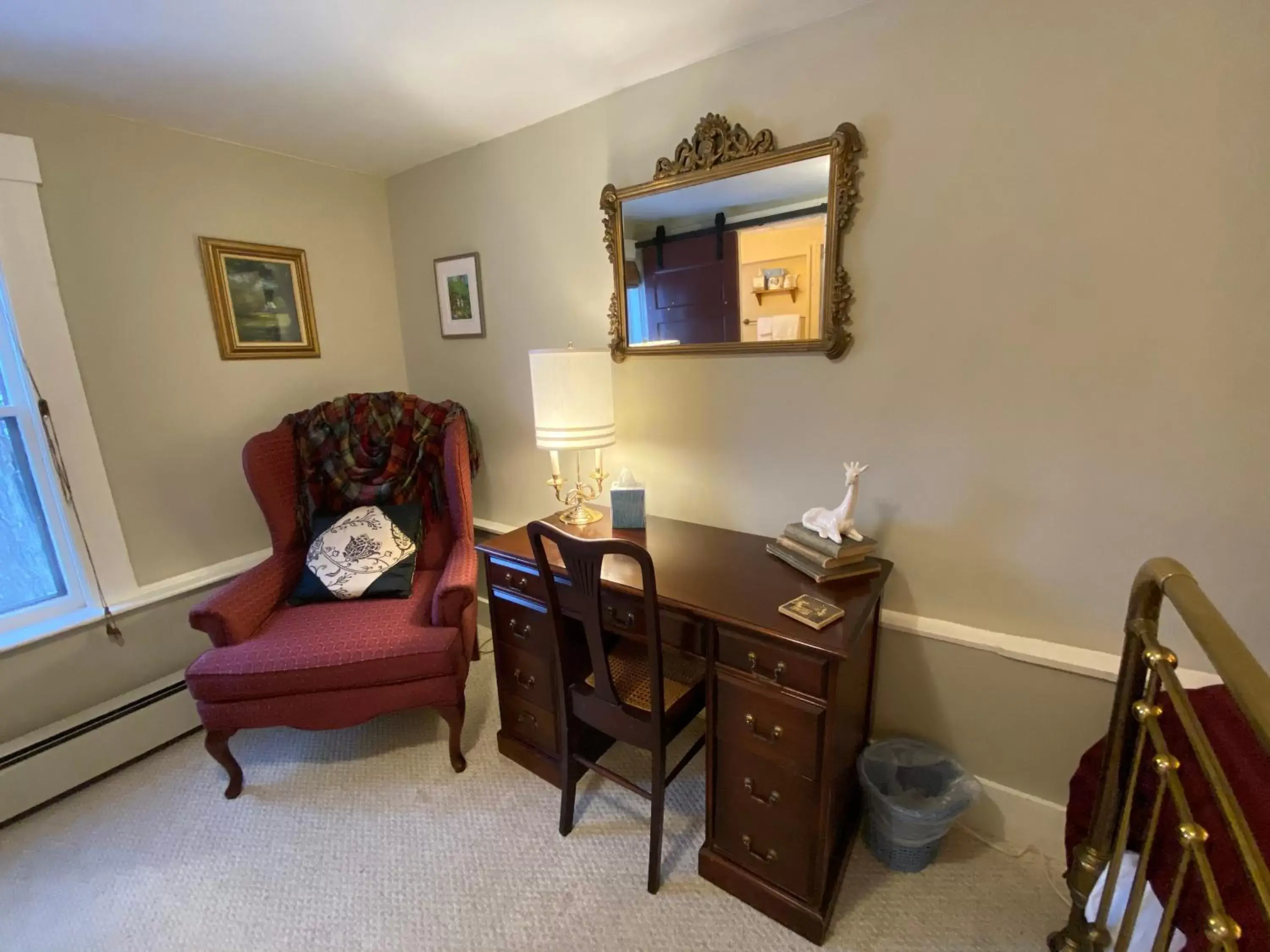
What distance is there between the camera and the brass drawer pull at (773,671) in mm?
1230

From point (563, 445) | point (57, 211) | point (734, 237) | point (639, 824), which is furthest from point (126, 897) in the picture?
point (734, 237)

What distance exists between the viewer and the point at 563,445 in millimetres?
1801

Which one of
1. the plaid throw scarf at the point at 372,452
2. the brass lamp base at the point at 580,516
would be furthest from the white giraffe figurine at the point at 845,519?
the plaid throw scarf at the point at 372,452

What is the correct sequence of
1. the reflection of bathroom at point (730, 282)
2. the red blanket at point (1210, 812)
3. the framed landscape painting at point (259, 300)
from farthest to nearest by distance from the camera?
the framed landscape painting at point (259, 300)
the reflection of bathroom at point (730, 282)
the red blanket at point (1210, 812)

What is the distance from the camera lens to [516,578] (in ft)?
5.59

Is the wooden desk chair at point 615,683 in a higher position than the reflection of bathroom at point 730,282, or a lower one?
lower

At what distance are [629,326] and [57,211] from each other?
6.30 feet

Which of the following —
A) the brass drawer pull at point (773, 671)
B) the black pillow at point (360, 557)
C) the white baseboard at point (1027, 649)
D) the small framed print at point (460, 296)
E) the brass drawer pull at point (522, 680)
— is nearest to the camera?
the brass drawer pull at point (773, 671)

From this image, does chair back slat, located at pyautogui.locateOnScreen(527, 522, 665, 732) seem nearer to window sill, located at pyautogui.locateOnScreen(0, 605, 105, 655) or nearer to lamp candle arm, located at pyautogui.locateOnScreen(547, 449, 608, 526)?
lamp candle arm, located at pyautogui.locateOnScreen(547, 449, 608, 526)

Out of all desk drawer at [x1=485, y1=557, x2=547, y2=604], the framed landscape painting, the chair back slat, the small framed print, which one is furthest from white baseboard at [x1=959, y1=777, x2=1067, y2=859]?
the framed landscape painting

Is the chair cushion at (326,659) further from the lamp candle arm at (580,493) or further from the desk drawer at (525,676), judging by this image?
the lamp candle arm at (580,493)

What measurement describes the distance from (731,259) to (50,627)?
258 centimetres

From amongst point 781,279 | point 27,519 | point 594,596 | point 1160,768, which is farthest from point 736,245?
point 27,519

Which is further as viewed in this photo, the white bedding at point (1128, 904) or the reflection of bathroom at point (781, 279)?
the reflection of bathroom at point (781, 279)
